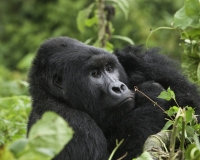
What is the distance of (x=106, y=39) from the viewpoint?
524cm

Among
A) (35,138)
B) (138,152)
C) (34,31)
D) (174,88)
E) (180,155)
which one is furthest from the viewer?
(34,31)

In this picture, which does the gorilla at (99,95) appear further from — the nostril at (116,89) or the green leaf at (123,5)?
the green leaf at (123,5)

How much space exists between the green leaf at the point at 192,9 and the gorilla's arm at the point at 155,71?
0.49 metres

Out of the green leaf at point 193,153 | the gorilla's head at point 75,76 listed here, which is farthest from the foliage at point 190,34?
the green leaf at point 193,153

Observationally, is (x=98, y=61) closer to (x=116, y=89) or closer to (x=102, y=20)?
(x=116, y=89)

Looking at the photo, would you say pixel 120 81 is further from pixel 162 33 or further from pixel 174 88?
pixel 162 33

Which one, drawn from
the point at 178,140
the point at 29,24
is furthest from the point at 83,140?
the point at 29,24

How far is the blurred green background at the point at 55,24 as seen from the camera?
34.7 ft

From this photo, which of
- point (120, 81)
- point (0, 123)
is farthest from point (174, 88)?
point (0, 123)

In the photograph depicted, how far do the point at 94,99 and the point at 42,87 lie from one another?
1.27 ft

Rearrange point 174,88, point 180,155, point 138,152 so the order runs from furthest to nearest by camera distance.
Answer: point 174,88, point 138,152, point 180,155

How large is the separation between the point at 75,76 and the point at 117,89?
35 cm

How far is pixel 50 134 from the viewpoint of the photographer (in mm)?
1921

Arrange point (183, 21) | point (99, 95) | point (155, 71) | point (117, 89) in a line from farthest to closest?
point (155, 71) < point (183, 21) < point (99, 95) < point (117, 89)
